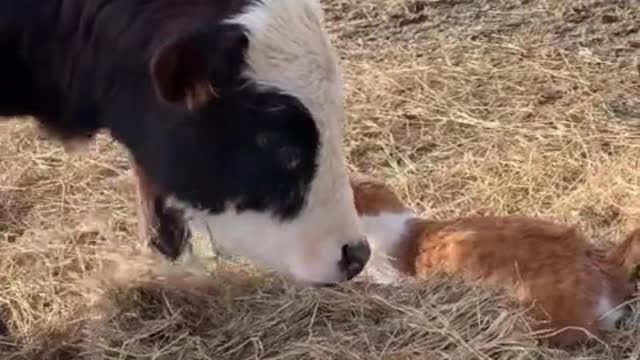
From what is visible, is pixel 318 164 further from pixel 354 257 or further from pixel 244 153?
pixel 354 257

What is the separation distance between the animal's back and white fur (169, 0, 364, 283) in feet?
1.41

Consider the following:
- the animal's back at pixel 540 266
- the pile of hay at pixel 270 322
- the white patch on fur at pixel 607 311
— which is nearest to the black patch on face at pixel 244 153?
the pile of hay at pixel 270 322

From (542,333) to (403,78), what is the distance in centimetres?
202

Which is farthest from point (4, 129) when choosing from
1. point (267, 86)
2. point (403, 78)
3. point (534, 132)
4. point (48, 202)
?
point (267, 86)

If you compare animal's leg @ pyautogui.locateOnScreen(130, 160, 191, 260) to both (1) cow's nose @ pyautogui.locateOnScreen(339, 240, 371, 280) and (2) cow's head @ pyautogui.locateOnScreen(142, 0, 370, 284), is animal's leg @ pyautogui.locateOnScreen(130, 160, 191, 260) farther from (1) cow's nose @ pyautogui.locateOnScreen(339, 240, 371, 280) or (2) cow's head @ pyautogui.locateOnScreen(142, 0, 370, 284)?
(1) cow's nose @ pyautogui.locateOnScreen(339, 240, 371, 280)

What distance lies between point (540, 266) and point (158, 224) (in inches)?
36.5

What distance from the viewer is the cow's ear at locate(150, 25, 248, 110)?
2590 mm

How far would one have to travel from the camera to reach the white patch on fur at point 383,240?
343cm

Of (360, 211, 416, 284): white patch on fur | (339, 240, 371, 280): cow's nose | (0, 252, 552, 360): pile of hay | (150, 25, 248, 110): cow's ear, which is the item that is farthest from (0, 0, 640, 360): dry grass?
(150, 25, 248, 110): cow's ear

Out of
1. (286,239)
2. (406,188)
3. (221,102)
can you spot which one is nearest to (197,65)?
(221,102)

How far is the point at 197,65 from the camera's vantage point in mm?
2615

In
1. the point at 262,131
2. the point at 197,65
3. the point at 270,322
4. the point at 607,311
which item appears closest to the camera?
the point at 197,65

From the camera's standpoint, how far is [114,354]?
295 centimetres

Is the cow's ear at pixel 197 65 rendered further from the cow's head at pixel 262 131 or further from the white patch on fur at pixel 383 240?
the white patch on fur at pixel 383 240
